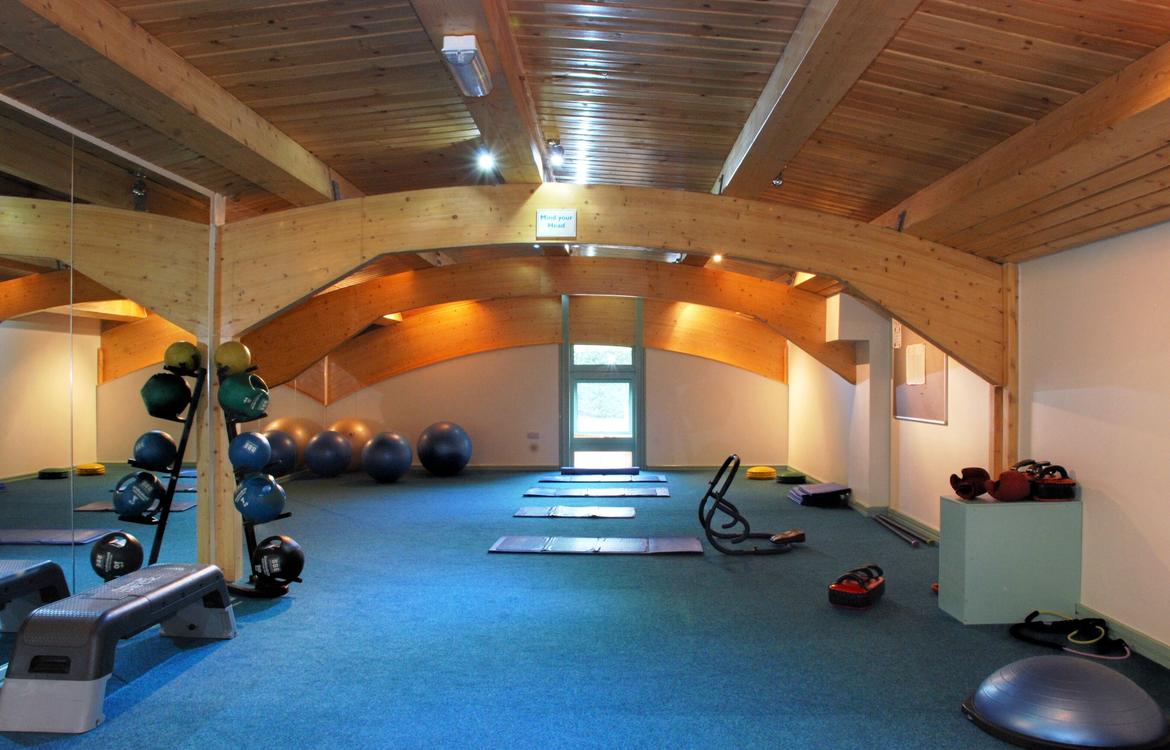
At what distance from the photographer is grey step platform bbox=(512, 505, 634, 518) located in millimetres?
8078

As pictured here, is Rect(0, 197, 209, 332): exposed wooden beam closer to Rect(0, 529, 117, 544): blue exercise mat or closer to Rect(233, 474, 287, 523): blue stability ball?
Rect(233, 474, 287, 523): blue stability ball

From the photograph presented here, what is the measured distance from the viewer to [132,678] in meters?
3.67

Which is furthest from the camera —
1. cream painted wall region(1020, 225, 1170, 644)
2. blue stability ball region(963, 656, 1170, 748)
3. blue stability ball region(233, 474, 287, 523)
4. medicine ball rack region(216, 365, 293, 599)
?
medicine ball rack region(216, 365, 293, 599)

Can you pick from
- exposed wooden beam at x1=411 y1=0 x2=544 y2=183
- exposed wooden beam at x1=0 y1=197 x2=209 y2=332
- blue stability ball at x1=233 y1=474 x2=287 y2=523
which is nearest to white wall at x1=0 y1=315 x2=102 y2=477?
exposed wooden beam at x1=0 y1=197 x2=209 y2=332

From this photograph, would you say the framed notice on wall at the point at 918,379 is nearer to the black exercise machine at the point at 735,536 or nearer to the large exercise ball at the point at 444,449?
the black exercise machine at the point at 735,536

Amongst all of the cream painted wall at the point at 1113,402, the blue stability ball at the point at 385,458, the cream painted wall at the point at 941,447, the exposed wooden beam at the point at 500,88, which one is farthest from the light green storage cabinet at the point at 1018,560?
the blue stability ball at the point at 385,458

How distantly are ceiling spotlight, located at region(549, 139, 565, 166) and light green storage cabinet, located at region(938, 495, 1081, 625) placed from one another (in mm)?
3799

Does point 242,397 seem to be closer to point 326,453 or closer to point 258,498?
point 258,498

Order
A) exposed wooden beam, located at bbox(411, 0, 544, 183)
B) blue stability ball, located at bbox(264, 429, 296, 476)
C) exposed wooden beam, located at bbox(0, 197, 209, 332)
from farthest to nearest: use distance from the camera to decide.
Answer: blue stability ball, located at bbox(264, 429, 296, 476)
exposed wooden beam, located at bbox(0, 197, 209, 332)
exposed wooden beam, located at bbox(411, 0, 544, 183)

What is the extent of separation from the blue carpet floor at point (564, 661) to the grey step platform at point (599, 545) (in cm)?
18

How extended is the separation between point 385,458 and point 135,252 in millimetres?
5746

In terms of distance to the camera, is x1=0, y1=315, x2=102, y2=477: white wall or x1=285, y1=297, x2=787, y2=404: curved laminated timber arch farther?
x1=285, y1=297, x2=787, y2=404: curved laminated timber arch

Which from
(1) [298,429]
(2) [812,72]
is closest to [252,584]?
(2) [812,72]

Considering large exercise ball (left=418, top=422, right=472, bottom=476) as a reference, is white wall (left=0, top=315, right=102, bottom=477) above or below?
above
